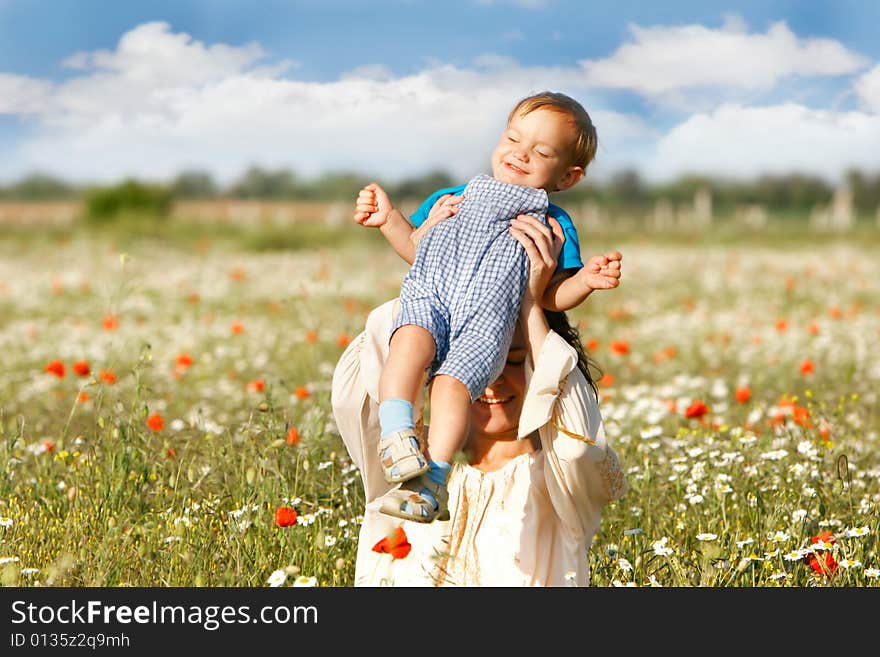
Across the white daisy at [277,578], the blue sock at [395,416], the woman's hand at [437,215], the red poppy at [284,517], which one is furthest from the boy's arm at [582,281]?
the white daisy at [277,578]

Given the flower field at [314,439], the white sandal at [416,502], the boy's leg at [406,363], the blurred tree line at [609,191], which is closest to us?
the white sandal at [416,502]

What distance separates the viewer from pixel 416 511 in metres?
2.73

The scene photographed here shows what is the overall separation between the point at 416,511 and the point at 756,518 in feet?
5.01

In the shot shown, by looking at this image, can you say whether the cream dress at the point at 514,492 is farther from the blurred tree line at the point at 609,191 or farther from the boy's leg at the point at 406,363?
the blurred tree line at the point at 609,191

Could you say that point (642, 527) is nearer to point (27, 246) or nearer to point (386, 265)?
point (386, 265)

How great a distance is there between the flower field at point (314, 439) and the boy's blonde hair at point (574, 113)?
3.25 feet

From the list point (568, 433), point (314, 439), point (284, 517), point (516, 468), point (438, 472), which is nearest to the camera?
point (438, 472)

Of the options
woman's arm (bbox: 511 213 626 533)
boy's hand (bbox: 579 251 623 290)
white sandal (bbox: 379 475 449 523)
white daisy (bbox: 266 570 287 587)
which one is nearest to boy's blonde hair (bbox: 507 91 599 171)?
woman's arm (bbox: 511 213 626 533)

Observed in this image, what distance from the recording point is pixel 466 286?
3.18m

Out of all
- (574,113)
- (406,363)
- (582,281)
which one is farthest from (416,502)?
(574,113)

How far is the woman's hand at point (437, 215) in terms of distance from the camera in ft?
11.1

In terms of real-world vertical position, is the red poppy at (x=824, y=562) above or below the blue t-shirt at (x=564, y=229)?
below

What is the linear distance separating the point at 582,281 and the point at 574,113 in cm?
54

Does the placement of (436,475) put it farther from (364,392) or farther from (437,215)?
(437,215)
